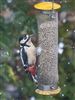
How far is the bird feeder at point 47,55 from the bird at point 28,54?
0.06 meters

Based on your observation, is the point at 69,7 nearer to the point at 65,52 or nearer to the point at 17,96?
the point at 65,52

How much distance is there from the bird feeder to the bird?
0.20ft

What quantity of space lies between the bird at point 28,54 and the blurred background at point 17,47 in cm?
39

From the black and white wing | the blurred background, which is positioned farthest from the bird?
the blurred background

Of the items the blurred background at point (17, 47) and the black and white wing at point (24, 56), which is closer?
the black and white wing at point (24, 56)

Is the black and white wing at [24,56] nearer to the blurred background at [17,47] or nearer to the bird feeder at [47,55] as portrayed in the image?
the bird feeder at [47,55]

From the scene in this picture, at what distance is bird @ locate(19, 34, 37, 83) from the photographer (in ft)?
7.57

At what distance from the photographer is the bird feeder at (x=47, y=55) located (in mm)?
2367

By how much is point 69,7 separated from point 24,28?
0.93 ft

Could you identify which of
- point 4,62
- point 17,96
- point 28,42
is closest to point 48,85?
point 28,42

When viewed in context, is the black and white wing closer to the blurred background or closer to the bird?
the bird

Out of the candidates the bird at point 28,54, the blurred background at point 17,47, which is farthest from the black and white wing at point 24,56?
the blurred background at point 17,47

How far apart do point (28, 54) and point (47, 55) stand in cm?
13

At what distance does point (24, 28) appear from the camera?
112 inches
